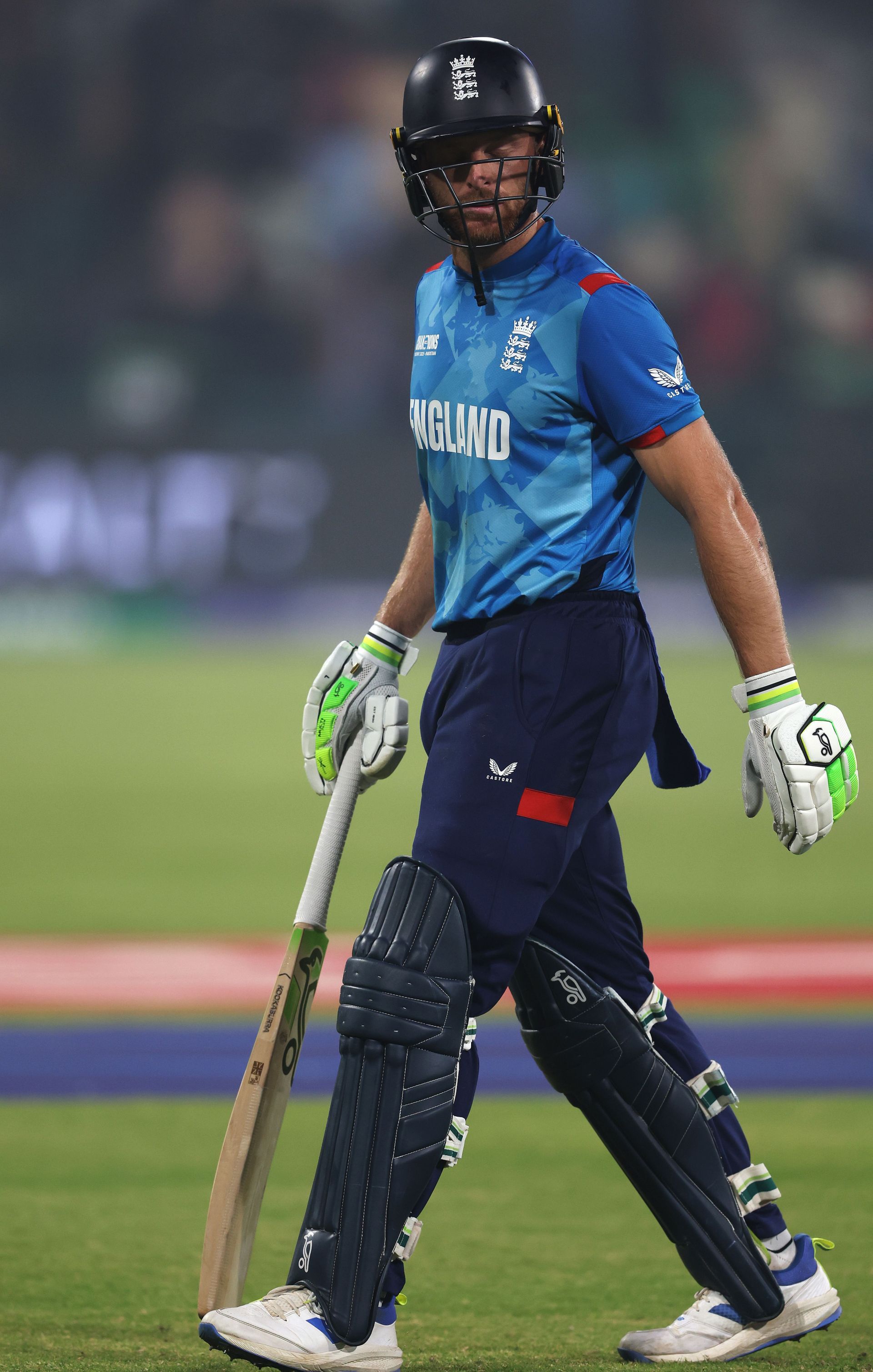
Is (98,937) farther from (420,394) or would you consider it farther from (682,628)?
(682,628)

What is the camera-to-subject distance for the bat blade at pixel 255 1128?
243 cm

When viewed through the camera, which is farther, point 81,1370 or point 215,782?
point 215,782

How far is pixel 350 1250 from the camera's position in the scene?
7.43 feet

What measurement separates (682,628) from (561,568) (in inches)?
819

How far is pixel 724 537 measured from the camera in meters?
2.38

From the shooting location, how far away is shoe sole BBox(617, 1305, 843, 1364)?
2.56 meters

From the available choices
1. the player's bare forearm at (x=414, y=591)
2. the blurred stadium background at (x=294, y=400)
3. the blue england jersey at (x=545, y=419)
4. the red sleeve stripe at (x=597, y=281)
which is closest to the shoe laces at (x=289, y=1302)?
the blue england jersey at (x=545, y=419)

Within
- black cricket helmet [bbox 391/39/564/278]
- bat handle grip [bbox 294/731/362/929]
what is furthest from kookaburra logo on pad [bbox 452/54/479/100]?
bat handle grip [bbox 294/731/362/929]

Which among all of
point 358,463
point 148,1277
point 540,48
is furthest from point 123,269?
point 148,1277

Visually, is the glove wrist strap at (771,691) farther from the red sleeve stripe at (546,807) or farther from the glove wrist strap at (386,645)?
the glove wrist strap at (386,645)

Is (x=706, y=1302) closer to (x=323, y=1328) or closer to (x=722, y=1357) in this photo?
(x=722, y=1357)

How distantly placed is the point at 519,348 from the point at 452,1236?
1678mm

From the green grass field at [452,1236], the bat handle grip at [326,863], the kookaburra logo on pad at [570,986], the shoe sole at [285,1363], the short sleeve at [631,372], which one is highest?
the short sleeve at [631,372]

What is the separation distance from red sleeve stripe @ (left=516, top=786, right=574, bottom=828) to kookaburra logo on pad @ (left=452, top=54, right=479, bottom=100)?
3.24ft
